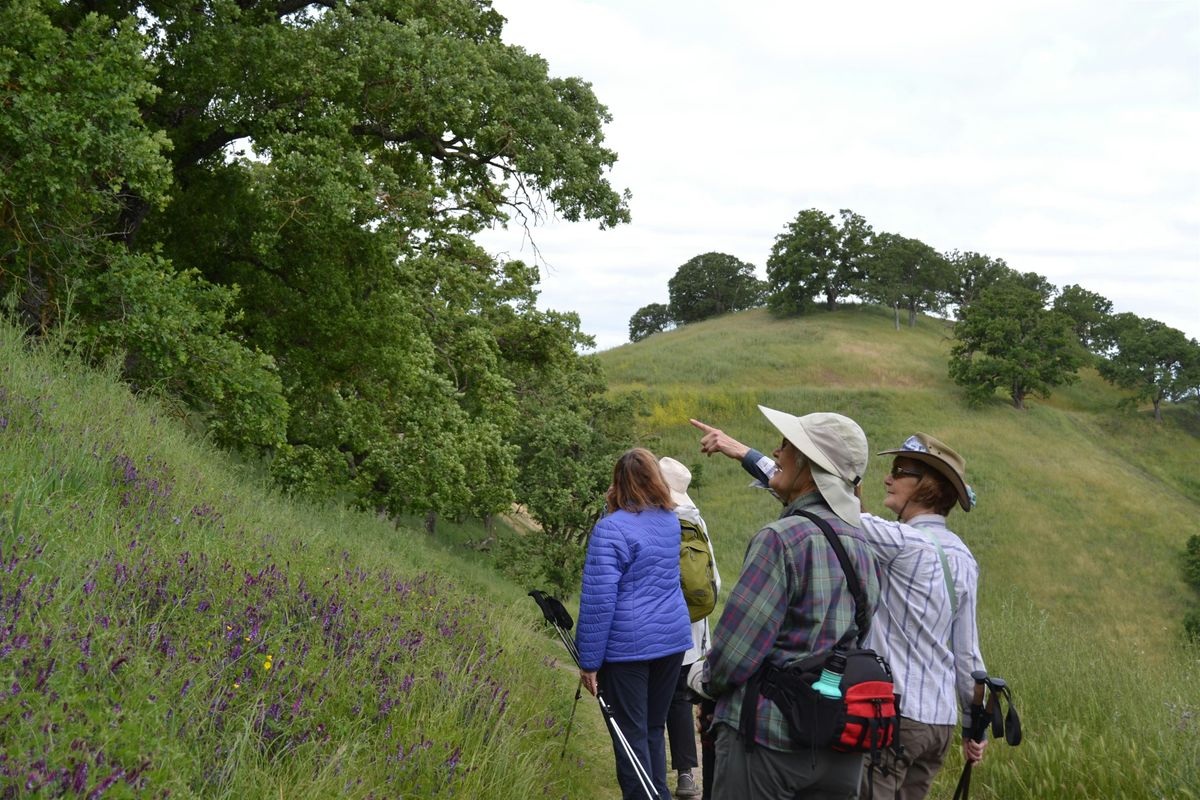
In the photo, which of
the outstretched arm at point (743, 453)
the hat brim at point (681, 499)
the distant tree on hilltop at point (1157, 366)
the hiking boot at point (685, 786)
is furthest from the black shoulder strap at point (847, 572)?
the distant tree on hilltop at point (1157, 366)

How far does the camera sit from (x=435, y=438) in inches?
582

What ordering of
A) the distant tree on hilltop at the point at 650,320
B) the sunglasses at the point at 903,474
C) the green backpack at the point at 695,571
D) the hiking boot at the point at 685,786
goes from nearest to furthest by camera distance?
1. the sunglasses at the point at 903,474
2. the green backpack at the point at 695,571
3. the hiking boot at the point at 685,786
4. the distant tree on hilltop at the point at 650,320

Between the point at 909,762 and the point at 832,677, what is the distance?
956mm

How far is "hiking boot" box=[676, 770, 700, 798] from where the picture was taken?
6496mm

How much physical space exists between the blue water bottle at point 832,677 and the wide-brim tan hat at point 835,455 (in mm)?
528

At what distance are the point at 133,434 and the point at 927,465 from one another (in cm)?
593

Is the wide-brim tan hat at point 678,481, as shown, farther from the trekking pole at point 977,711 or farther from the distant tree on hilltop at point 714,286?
the distant tree on hilltop at point 714,286

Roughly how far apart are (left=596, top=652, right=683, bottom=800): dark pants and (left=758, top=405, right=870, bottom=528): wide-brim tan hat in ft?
6.70

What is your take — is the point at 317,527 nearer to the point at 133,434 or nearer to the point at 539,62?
the point at 133,434

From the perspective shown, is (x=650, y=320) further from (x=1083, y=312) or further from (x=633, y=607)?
(x=633, y=607)

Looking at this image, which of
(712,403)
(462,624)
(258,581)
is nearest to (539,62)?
(462,624)

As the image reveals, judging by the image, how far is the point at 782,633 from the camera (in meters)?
3.41

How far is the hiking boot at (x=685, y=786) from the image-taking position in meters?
6.50

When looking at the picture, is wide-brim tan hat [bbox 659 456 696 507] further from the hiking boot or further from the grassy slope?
the hiking boot
